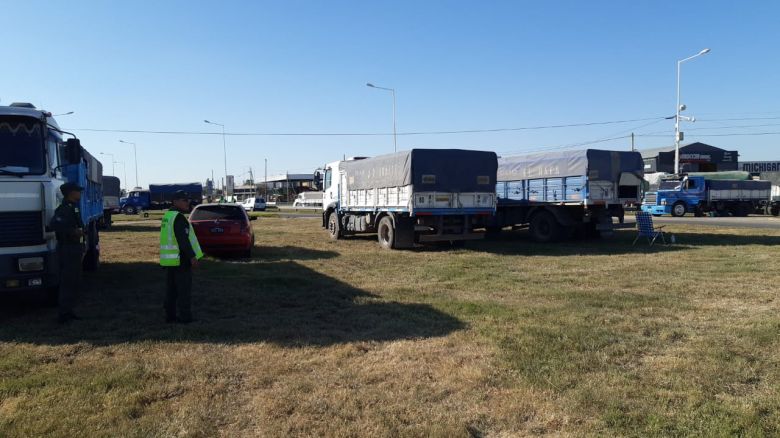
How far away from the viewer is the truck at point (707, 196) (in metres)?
34.4

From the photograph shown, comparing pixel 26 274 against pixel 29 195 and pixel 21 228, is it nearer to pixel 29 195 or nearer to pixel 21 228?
pixel 21 228

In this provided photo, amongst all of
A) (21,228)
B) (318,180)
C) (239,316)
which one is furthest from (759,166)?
(21,228)

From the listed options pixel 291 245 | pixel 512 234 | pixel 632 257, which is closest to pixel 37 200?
pixel 291 245

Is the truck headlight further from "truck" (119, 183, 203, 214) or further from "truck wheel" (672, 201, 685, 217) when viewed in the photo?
"truck" (119, 183, 203, 214)

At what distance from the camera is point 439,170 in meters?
15.2

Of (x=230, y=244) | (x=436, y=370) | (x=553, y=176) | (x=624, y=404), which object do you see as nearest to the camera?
(x=624, y=404)

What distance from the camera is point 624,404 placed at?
423cm

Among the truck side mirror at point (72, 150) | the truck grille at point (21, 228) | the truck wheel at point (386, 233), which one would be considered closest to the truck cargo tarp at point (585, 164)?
the truck wheel at point (386, 233)

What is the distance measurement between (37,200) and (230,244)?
672 centimetres

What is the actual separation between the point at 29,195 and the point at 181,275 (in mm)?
2042

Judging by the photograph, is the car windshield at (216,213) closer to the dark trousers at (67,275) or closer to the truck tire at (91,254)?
the truck tire at (91,254)

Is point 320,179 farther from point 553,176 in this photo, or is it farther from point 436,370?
point 436,370

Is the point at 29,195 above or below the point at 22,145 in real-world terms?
below

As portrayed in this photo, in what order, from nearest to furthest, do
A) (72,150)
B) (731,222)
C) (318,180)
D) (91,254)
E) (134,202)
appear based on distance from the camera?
(72,150), (91,254), (318,180), (731,222), (134,202)
